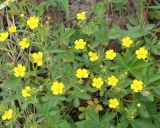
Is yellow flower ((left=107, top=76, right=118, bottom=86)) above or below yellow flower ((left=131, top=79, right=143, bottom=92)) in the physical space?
above

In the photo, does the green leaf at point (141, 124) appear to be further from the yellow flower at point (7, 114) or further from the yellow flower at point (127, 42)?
the yellow flower at point (7, 114)

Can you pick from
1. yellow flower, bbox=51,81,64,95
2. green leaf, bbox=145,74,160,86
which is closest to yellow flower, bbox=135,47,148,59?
green leaf, bbox=145,74,160,86

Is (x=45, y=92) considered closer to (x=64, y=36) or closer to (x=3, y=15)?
(x=64, y=36)

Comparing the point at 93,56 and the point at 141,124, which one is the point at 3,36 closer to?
the point at 93,56

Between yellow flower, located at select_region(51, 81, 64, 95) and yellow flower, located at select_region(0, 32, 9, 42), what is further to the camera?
yellow flower, located at select_region(0, 32, 9, 42)

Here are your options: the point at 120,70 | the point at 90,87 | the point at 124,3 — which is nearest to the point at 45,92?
the point at 90,87

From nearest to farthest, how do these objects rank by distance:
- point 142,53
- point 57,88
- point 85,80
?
1. point 57,88
2. point 142,53
3. point 85,80

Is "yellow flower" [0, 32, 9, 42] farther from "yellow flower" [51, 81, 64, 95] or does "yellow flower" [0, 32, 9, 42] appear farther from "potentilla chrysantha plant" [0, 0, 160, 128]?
"yellow flower" [51, 81, 64, 95]

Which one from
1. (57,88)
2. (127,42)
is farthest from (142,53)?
(57,88)

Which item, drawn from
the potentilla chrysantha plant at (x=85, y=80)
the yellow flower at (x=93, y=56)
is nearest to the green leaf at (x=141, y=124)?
the potentilla chrysantha plant at (x=85, y=80)

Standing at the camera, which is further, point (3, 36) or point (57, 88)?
point (3, 36)

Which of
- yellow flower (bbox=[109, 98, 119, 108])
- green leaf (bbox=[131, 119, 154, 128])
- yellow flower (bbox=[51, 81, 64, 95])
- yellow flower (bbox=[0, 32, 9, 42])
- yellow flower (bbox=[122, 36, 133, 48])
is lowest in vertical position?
green leaf (bbox=[131, 119, 154, 128])
